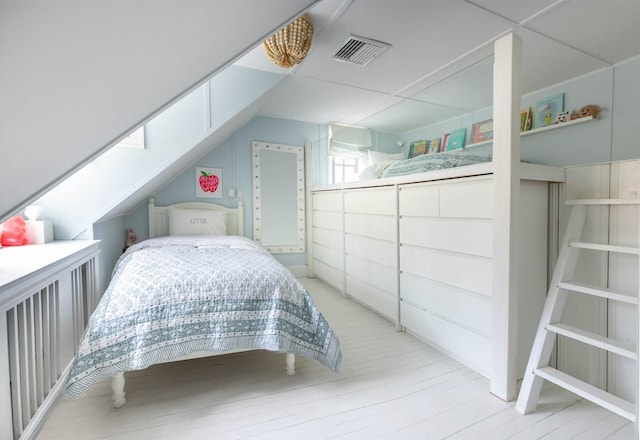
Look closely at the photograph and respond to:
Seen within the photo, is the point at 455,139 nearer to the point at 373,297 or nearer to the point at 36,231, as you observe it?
the point at 373,297

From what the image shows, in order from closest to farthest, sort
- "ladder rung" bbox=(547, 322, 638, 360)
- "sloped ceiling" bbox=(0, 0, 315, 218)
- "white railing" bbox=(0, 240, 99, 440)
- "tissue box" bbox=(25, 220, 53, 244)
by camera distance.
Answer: "sloped ceiling" bbox=(0, 0, 315, 218) → "white railing" bbox=(0, 240, 99, 440) → "ladder rung" bbox=(547, 322, 638, 360) → "tissue box" bbox=(25, 220, 53, 244)

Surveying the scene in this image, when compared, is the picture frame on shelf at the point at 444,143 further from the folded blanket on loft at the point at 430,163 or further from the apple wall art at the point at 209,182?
the apple wall art at the point at 209,182

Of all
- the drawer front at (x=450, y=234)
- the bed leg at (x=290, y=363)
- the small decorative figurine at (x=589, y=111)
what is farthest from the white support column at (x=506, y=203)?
the small decorative figurine at (x=589, y=111)

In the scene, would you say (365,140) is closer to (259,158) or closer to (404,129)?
(404,129)

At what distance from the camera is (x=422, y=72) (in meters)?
2.42

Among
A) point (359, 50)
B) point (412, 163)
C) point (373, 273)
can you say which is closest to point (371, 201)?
point (412, 163)

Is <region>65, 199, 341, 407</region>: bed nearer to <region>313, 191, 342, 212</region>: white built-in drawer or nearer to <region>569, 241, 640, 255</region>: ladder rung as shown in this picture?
<region>569, 241, 640, 255</region>: ladder rung

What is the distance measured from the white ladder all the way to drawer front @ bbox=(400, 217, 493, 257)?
1.20 ft

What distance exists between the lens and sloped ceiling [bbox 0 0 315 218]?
0.50 m

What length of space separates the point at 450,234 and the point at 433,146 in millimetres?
796

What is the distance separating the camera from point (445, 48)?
6.85ft

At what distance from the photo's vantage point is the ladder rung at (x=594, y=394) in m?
1.12

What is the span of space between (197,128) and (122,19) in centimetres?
178

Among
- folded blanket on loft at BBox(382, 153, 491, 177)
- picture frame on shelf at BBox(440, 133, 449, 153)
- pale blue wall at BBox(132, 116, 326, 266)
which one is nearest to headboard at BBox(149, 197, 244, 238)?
pale blue wall at BBox(132, 116, 326, 266)
